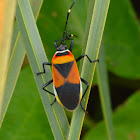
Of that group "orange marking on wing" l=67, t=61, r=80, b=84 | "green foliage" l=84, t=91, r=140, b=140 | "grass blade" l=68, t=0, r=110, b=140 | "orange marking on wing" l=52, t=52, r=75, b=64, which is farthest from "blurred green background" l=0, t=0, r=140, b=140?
"grass blade" l=68, t=0, r=110, b=140

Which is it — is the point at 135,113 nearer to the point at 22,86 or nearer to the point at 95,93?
the point at 95,93

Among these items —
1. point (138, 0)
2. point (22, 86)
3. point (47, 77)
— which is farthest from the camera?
point (138, 0)

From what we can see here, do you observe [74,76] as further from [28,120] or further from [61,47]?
[28,120]

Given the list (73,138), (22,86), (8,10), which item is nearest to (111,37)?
(22,86)

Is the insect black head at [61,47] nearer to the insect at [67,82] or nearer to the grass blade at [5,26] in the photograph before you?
the insect at [67,82]

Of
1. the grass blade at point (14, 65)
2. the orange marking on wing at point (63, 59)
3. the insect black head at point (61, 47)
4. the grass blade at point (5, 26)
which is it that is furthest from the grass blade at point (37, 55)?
the grass blade at point (5, 26)

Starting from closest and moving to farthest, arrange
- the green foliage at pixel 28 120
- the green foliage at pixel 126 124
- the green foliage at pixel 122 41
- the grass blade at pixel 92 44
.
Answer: the grass blade at pixel 92 44, the green foliage at pixel 28 120, the green foliage at pixel 126 124, the green foliage at pixel 122 41

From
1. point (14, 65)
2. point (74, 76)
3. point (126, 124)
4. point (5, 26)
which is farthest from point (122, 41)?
point (5, 26)
